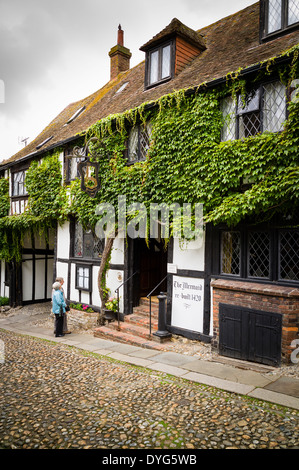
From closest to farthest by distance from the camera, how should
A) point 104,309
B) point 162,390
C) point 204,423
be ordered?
point 204,423 < point 162,390 < point 104,309

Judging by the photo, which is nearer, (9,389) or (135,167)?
(9,389)

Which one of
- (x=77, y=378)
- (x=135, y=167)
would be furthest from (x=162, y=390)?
(x=135, y=167)

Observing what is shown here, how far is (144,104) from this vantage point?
9.28 metres

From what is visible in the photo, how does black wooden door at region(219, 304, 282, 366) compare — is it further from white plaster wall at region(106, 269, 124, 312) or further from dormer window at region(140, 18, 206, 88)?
dormer window at region(140, 18, 206, 88)

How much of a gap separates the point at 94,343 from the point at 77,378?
8.60ft

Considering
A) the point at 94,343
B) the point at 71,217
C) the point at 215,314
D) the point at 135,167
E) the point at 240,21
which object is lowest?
the point at 94,343

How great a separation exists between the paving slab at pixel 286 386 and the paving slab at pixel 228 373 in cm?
13

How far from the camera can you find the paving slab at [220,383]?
18.3 ft

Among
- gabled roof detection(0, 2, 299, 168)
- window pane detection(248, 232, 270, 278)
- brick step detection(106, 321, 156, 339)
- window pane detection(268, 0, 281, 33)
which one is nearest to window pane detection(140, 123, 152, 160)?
gabled roof detection(0, 2, 299, 168)

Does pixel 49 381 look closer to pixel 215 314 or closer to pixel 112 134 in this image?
pixel 215 314

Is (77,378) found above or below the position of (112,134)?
below

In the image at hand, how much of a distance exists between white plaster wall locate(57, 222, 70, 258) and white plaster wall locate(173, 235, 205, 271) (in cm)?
561

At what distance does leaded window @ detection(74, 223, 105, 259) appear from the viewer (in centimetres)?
1173
